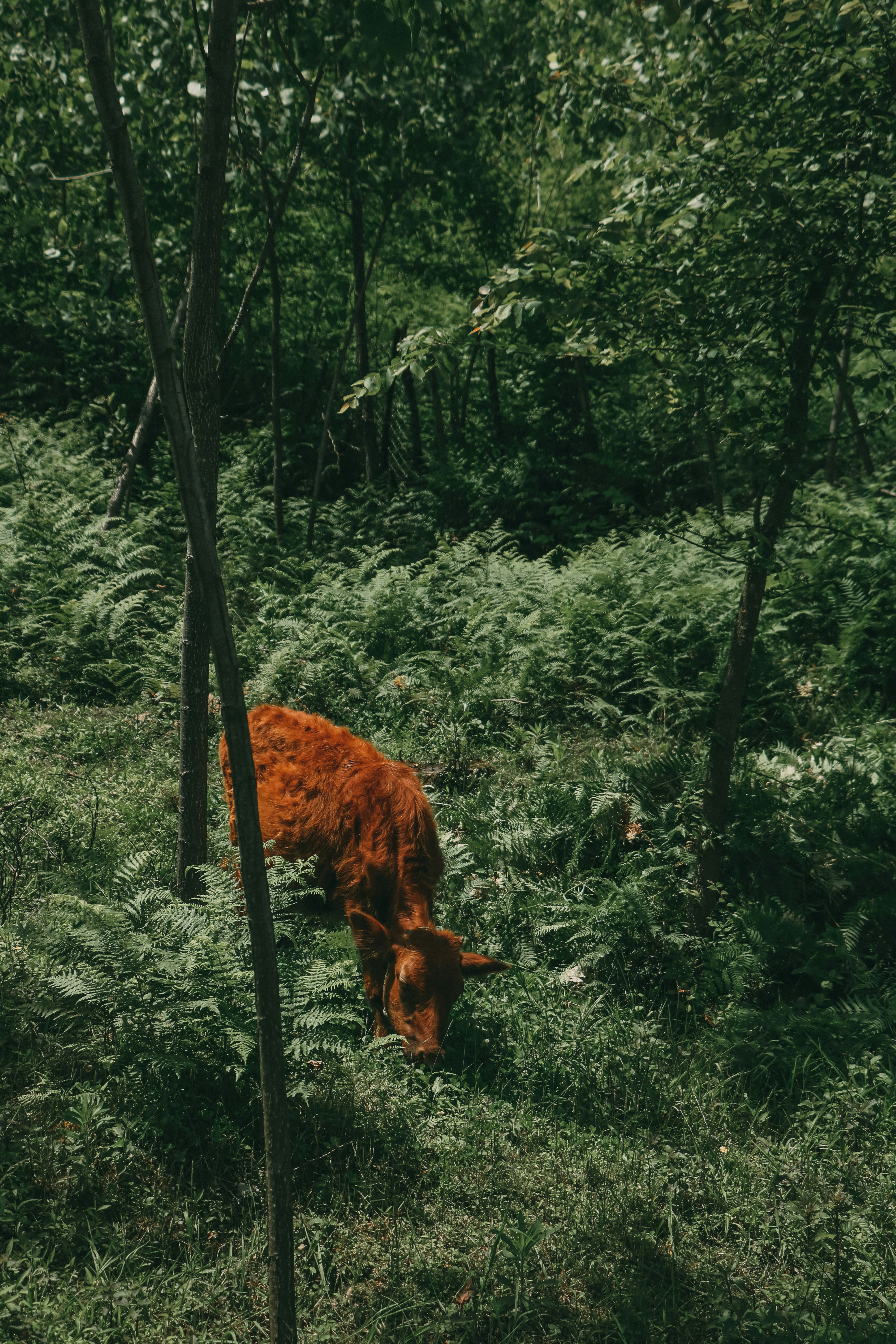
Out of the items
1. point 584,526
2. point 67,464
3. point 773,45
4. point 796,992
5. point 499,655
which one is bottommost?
point 796,992

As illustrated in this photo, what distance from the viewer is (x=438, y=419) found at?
15.3 m

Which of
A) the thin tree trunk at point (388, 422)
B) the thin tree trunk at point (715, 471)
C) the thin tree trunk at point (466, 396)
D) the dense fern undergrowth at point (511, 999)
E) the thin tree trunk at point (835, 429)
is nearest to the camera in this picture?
the dense fern undergrowth at point (511, 999)

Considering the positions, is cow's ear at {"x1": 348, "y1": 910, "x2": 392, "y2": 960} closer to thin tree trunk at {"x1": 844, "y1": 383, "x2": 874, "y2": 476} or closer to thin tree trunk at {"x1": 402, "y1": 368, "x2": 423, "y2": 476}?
thin tree trunk at {"x1": 844, "y1": 383, "x2": 874, "y2": 476}

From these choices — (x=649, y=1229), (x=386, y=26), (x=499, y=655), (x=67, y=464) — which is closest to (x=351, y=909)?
(x=649, y=1229)

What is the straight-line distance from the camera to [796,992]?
15.0 feet

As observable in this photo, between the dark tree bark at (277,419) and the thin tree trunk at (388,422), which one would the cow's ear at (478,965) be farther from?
the thin tree trunk at (388,422)

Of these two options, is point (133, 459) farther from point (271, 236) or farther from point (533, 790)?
point (533, 790)

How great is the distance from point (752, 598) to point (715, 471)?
420 cm

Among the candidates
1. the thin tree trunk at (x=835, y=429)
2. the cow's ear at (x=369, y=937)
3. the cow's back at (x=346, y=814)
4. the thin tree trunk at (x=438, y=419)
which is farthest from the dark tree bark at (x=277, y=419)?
the cow's ear at (x=369, y=937)

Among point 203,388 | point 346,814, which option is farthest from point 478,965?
point 203,388

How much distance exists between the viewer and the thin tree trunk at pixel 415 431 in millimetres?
15289

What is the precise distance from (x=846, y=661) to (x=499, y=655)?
9.93 ft

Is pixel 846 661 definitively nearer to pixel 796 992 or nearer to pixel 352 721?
pixel 796 992


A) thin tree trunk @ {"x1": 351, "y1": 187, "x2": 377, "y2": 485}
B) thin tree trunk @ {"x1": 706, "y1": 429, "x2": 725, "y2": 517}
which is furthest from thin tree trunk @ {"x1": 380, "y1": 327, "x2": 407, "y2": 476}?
thin tree trunk @ {"x1": 706, "y1": 429, "x2": 725, "y2": 517}
